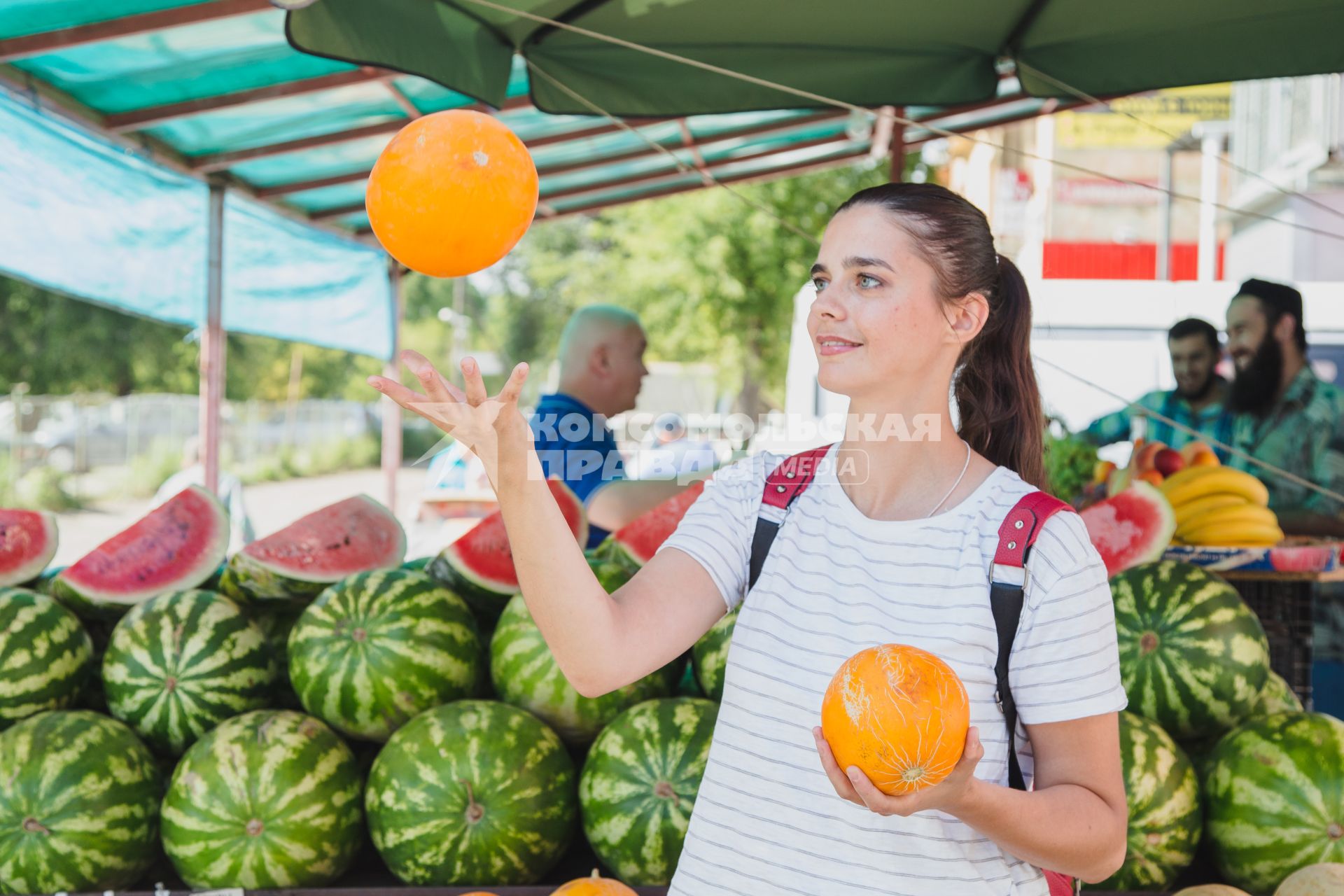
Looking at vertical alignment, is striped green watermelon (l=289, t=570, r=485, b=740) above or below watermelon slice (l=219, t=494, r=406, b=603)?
below

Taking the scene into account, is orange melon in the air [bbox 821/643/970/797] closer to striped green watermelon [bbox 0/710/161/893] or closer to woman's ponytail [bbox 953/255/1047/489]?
woman's ponytail [bbox 953/255/1047/489]

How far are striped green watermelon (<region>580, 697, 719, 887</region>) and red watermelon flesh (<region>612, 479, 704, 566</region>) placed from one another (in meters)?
0.63

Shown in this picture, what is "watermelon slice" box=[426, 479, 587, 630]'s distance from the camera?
2865 millimetres

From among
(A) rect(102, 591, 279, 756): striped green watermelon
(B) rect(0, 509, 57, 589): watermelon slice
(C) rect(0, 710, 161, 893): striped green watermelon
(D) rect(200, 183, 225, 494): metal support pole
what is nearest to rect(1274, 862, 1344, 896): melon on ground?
(A) rect(102, 591, 279, 756): striped green watermelon

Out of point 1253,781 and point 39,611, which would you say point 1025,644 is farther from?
point 39,611

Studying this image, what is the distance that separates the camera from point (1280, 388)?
192 inches

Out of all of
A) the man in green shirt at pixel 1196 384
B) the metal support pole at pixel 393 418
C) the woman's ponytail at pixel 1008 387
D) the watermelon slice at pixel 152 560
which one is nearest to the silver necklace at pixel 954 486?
the woman's ponytail at pixel 1008 387

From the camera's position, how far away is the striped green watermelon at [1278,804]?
2303 mm

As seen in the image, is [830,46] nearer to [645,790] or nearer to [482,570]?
[482,570]

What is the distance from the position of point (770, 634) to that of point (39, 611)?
2063 mm

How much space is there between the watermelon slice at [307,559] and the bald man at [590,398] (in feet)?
4.49

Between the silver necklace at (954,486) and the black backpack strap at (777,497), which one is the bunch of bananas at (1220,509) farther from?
the black backpack strap at (777,497)

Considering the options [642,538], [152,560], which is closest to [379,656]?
[642,538]

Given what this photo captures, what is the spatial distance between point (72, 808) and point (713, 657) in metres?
1.46
